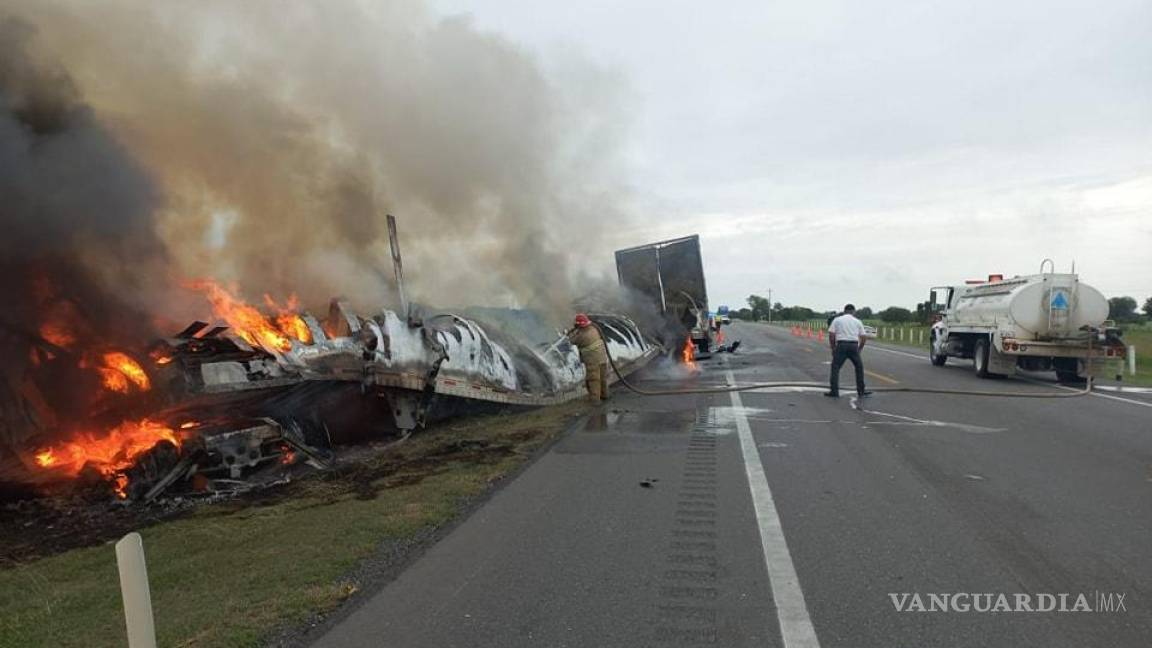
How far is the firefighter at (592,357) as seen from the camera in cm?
1049

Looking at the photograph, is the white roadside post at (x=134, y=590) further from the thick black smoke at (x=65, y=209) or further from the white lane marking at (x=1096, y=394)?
the white lane marking at (x=1096, y=394)

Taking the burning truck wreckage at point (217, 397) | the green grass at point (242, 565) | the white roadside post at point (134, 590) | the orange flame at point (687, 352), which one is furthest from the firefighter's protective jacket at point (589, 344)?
the white roadside post at point (134, 590)

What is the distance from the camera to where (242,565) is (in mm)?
4020

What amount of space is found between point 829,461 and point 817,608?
3.18 metres

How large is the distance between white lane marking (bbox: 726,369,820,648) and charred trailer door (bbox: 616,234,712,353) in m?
10.3

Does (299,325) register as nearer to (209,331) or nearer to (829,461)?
(209,331)

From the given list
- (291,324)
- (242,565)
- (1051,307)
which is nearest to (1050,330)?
(1051,307)

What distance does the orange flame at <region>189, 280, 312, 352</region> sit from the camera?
6.77 m

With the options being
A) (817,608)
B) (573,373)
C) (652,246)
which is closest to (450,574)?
(817,608)

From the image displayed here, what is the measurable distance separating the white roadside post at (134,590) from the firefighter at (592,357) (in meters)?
8.35

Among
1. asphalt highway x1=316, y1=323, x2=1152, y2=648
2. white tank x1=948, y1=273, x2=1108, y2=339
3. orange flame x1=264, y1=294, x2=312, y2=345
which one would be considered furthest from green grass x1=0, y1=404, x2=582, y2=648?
white tank x1=948, y1=273, x2=1108, y2=339

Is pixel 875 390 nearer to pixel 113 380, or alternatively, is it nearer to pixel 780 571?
pixel 780 571

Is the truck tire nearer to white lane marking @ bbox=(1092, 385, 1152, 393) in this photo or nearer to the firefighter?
white lane marking @ bbox=(1092, 385, 1152, 393)

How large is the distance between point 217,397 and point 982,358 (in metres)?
13.7
